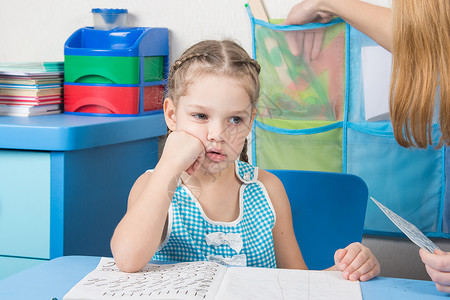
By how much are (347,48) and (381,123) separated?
21 centimetres

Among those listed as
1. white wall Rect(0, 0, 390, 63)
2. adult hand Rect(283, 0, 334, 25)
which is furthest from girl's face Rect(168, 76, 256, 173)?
white wall Rect(0, 0, 390, 63)

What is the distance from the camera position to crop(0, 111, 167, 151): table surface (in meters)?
1.24

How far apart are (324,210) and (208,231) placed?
33 centimetres

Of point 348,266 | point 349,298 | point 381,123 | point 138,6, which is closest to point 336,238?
point 381,123

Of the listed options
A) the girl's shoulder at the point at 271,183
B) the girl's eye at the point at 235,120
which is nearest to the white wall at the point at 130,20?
the girl's shoulder at the point at 271,183

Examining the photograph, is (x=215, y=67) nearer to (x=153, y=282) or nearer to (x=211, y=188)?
(x=211, y=188)

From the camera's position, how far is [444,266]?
28.6 inches

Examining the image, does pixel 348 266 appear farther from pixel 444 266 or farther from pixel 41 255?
pixel 41 255

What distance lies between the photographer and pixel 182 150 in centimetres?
92

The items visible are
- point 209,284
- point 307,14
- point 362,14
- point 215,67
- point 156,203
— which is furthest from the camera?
point 307,14

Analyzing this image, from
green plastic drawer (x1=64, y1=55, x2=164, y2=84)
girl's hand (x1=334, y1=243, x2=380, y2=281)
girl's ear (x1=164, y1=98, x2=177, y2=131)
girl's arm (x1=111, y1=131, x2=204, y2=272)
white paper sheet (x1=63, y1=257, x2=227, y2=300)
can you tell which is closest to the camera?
white paper sheet (x1=63, y1=257, x2=227, y2=300)

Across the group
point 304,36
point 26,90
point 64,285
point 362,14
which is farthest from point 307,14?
point 64,285

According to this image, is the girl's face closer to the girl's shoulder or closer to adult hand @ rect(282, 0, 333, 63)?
the girl's shoulder

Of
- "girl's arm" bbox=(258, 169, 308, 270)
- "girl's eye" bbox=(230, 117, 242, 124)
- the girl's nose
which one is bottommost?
"girl's arm" bbox=(258, 169, 308, 270)
